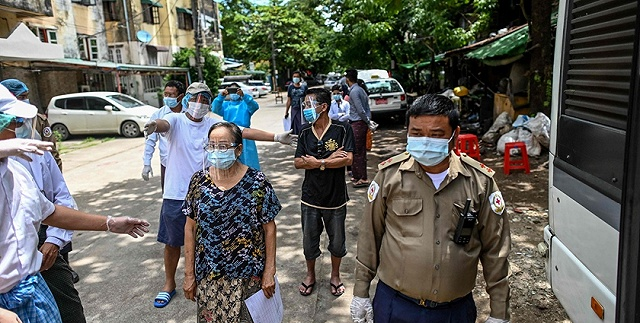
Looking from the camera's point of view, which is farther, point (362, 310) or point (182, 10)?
point (182, 10)

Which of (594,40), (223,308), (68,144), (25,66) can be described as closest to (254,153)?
(223,308)

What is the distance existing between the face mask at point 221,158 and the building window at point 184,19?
2858 cm

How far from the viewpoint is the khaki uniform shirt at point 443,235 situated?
6.33 ft

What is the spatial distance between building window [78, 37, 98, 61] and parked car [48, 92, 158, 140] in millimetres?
7010

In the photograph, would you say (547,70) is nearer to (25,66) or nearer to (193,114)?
(193,114)

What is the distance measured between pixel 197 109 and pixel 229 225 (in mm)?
1503

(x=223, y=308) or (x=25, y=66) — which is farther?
(x=25, y=66)

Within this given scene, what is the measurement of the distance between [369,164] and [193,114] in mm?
5486

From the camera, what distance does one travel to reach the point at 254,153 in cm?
517

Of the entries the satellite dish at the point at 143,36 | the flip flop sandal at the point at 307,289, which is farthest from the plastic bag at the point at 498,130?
the satellite dish at the point at 143,36

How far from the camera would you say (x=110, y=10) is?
2273 cm

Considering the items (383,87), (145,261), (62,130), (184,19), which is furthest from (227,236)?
(184,19)

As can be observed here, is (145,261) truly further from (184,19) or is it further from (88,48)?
(184,19)

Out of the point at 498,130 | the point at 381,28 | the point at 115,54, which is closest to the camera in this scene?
the point at 498,130
